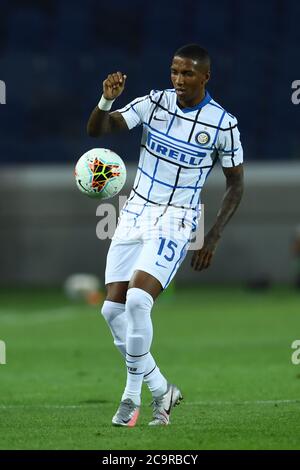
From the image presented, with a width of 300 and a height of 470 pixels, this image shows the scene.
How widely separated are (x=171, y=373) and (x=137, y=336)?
3.86 metres

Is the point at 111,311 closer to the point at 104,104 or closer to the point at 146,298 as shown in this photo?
the point at 146,298

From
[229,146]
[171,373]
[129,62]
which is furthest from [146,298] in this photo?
[129,62]

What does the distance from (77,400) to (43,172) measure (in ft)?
46.5

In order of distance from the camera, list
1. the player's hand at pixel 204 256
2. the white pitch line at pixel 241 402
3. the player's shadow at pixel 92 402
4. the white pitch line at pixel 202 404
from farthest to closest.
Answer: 1. the player's shadow at pixel 92 402
2. the white pitch line at pixel 241 402
3. the white pitch line at pixel 202 404
4. the player's hand at pixel 204 256

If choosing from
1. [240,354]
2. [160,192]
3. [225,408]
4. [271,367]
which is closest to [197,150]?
[160,192]

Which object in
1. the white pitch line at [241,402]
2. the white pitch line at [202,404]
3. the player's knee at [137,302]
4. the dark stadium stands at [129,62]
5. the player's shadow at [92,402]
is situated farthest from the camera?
the dark stadium stands at [129,62]

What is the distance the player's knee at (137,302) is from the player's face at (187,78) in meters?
1.28

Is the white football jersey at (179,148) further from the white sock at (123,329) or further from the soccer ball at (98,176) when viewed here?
the white sock at (123,329)

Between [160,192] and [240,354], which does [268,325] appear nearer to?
[240,354]

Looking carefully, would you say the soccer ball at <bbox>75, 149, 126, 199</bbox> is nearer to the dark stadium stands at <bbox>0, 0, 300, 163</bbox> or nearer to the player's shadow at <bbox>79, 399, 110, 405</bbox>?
the player's shadow at <bbox>79, 399, 110, 405</bbox>

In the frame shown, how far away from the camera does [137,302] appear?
7086 millimetres

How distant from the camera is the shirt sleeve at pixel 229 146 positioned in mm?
7465

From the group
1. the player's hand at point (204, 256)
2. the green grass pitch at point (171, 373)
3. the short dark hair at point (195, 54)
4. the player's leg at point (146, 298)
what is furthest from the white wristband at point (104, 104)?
the green grass pitch at point (171, 373)
